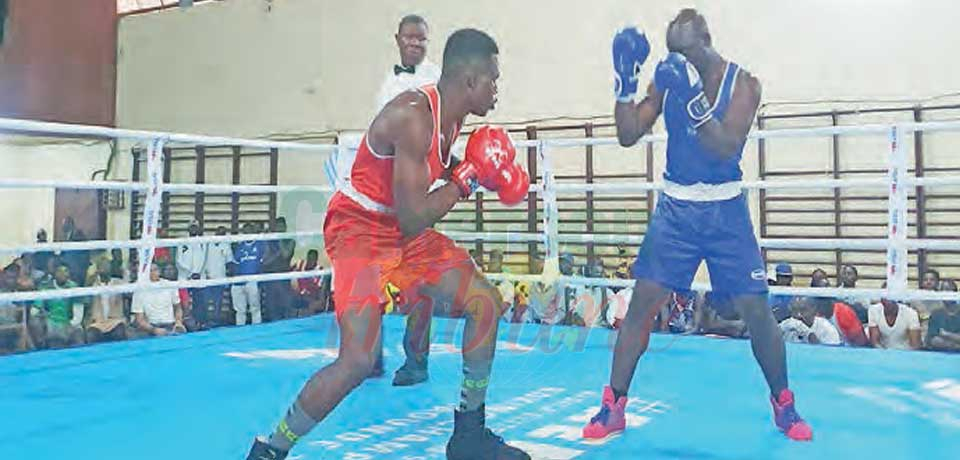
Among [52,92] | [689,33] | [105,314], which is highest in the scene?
[52,92]

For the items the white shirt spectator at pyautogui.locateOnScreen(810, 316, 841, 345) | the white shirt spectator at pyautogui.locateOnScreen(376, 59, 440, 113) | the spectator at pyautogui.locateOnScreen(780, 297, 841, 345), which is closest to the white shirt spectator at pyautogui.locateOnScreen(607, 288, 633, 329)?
the spectator at pyautogui.locateOnScreen(780, 297, 841, 345)

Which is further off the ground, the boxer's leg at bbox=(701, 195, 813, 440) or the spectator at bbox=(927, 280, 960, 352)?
the boxer's leg at bbox=(701, 195, 813, 440)

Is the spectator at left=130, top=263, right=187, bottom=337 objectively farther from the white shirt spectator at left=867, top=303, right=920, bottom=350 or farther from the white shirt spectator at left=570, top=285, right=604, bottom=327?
the white shirt spectator at left=867, top=303, right=920, bottom=350

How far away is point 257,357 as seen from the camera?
3.37 metres

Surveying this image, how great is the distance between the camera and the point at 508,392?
2676mm

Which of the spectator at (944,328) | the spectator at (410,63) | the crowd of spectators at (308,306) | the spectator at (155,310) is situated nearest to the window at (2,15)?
the spectator at (410,63)

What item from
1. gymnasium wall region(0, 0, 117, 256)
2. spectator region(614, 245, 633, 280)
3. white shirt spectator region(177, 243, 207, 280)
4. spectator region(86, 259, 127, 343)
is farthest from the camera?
gymnasium wall region(0, 0, 117, 256)

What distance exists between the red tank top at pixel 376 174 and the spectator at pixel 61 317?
391cm

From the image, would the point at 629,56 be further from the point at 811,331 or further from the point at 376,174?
the point at 811,331

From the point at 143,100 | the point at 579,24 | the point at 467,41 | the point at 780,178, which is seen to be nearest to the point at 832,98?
the point at 780,178

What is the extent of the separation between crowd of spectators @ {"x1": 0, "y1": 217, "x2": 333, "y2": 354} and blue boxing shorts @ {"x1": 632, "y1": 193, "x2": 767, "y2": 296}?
3193mm

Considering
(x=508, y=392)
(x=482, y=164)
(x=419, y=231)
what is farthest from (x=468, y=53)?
(x=508, y=392)

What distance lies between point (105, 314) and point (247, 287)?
118 centimetres

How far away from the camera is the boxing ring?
2076mm
